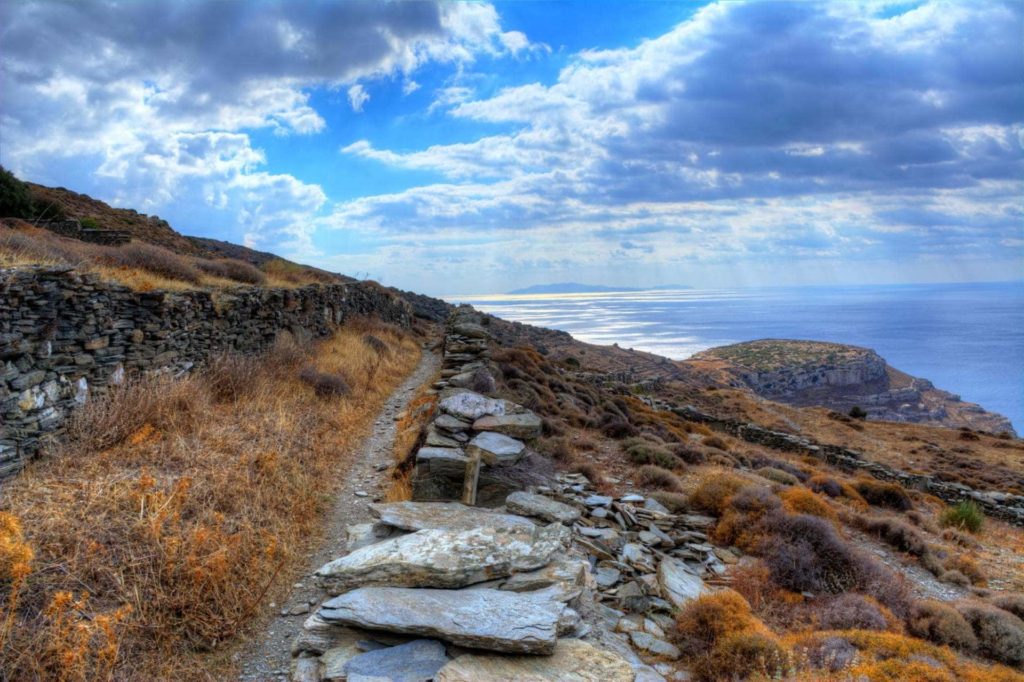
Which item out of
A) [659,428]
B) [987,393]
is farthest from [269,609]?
[987,393]

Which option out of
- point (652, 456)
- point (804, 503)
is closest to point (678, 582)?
point (804, 503)

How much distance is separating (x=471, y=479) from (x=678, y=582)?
2.71m

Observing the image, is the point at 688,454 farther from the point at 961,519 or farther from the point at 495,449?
the point at 961,519

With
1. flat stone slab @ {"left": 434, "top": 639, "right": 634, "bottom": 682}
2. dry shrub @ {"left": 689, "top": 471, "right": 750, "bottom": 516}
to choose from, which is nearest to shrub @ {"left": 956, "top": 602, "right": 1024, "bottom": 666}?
dry shrub @ {"left": 689, "top": 471, "right": 750, "bottom": 516}

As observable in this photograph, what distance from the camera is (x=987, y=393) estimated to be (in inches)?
3824

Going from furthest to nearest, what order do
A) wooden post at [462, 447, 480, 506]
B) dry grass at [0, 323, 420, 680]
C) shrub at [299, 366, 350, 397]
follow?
1. shrub at [299, 366, 350, 397]
2. wooden post at [462, 447, 480, 506]
3. dry grass at [0, 323, 420, 680]

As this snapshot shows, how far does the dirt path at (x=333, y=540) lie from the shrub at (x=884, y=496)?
42.4 ft

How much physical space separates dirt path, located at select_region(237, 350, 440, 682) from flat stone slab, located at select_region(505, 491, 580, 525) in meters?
2.00

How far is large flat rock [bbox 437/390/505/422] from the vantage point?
864 cm

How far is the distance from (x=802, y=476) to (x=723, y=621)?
11.9 meters

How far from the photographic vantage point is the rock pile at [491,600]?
13.0 ft

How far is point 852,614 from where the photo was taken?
5723 mm

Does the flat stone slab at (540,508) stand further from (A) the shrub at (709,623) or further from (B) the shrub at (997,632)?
(B) the shrub at (997,632)

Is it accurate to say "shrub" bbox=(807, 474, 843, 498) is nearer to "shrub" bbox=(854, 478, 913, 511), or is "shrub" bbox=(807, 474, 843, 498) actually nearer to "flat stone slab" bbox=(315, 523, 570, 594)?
"shrub" bbox=(854, 478, 913, 511)
